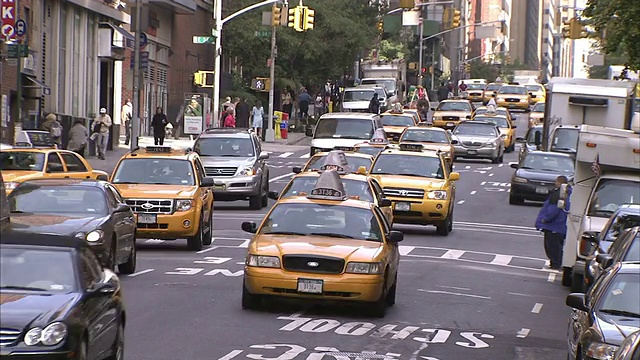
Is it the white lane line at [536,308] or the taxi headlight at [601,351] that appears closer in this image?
the taxi headlight at [601,351]

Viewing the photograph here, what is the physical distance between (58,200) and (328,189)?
3.80 meters

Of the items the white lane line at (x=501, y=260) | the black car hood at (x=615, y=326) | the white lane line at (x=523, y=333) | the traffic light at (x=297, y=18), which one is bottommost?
the white lane line at (x=501, y=260)

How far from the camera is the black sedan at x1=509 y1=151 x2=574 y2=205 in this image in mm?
38531

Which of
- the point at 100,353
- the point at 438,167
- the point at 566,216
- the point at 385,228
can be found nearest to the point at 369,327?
the point at 385,228

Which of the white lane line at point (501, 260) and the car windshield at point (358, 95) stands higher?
the car windshield at point (358, 95)

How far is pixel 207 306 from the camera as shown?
17.4m

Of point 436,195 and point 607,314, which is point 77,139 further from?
point 607,314

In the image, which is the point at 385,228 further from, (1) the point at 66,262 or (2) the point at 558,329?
(1) the point at 66,262

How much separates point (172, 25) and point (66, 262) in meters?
58.7

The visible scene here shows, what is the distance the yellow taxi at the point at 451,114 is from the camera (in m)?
64.3

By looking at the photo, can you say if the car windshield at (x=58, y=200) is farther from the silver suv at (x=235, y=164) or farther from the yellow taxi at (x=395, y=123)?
the yellow taxi at (x=395, y=123)

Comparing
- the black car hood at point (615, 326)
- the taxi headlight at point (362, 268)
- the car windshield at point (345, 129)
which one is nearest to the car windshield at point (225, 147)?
the car windshield at point (345, 129)

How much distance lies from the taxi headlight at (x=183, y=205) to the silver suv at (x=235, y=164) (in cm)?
942

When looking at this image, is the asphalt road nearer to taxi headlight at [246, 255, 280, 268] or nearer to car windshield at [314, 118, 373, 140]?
taxi headlight at [246, 255, 280, 268]
